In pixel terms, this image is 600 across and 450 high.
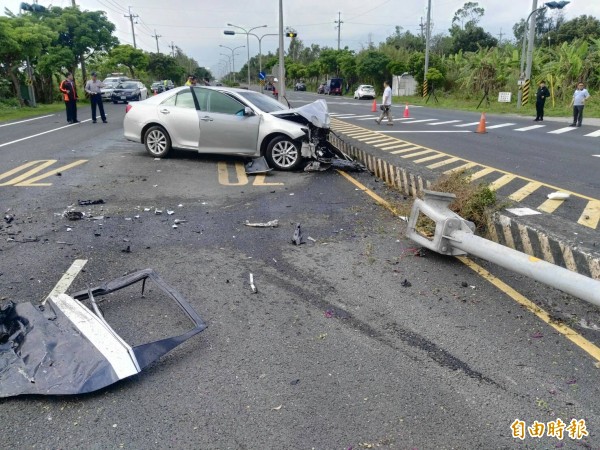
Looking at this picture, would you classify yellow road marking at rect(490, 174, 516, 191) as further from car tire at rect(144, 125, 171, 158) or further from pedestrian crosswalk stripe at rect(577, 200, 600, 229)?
car tire at rect(144, 125, 171, 158)

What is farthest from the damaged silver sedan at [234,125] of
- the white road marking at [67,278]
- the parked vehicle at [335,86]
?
the parked vehicle at [335,86]

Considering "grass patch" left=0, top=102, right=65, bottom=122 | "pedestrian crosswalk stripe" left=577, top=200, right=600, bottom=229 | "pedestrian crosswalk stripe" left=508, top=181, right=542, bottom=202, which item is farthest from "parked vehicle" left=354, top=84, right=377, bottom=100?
"pedestrian crosswalk stripe" left=577, top=200, right=600, bottom=229

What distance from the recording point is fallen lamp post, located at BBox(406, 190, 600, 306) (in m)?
3.61

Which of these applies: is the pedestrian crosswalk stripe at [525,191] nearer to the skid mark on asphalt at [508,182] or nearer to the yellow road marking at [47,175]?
the skid mark on asphalt at [508,182]

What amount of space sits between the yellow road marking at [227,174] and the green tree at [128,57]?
1930 inches

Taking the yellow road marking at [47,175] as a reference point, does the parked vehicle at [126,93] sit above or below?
above

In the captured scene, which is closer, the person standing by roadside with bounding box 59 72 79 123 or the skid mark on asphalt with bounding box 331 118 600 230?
the skid mark on asphalt with bounding box 331 118 600 230

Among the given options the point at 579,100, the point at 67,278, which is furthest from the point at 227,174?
the point at 579,100

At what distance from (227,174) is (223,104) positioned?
5.24ft

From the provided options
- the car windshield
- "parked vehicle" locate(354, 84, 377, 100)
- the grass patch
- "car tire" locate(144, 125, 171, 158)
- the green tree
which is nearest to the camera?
the car windshield

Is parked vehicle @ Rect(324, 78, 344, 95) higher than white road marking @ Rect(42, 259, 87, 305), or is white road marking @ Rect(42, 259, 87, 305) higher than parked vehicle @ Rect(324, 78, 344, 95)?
parked vehicle @ Rect(324, 78, 344, 95)

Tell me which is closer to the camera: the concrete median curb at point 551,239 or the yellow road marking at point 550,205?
the concrete median curb at point 551,239

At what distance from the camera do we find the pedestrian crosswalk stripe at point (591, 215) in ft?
22.7

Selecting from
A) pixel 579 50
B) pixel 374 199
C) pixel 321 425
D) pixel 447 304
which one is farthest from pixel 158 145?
pixel 579 50
